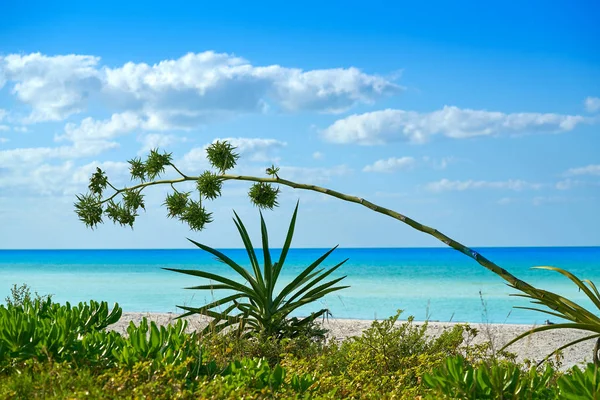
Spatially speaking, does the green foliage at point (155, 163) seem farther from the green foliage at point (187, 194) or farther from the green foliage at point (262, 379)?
the green foliage at point (262, 379)


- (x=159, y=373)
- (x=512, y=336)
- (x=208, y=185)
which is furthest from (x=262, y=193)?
(x=512, y=336)

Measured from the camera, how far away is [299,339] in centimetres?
597

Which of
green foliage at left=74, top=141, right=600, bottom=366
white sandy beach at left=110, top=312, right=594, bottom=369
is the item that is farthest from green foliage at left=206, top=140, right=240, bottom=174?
white sandy beach at left=110, top=312, right=594, bottom=369

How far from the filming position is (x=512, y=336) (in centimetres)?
898

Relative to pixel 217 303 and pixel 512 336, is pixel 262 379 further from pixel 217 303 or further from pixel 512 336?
pixel 512 336

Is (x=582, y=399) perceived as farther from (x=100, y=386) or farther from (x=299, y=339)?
(x=299, y=339)

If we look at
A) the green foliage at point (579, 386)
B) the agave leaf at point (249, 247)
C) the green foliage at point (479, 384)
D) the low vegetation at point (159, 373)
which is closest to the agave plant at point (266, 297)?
the agave leaf at point (249, 247)

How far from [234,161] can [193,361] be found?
276cm

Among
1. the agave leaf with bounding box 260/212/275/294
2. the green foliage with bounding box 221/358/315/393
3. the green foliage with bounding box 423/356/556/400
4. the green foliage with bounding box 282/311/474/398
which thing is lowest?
the green foliage with bounding box 282/311/474/398

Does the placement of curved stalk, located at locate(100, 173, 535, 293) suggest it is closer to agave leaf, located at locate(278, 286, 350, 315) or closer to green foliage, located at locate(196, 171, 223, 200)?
green foliage, located at locate(196, 171, 223, 200)

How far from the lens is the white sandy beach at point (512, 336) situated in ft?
27.0

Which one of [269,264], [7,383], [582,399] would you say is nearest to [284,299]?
[269,264]

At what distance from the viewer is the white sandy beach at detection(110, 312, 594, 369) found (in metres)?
8.23

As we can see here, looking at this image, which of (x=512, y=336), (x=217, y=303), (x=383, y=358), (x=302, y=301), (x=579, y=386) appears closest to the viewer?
(x=579, y=386)
